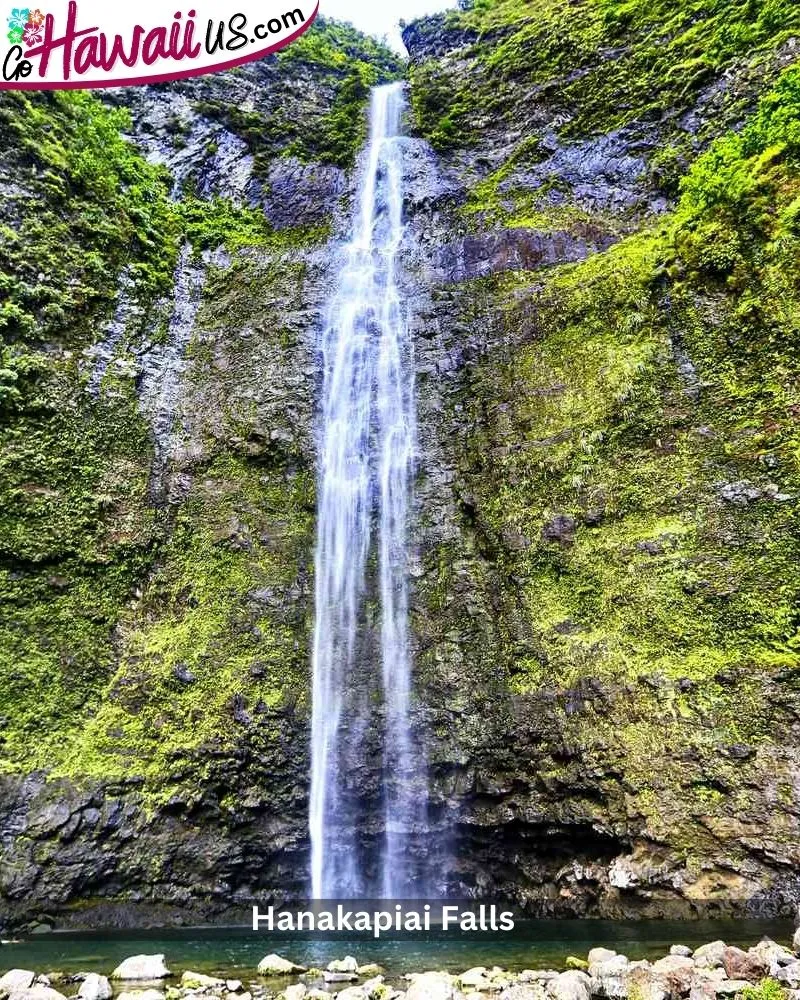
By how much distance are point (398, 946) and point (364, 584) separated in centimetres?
539

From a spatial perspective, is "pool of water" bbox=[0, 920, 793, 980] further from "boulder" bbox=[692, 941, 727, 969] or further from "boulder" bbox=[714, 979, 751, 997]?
"boulder" bbox=[714, 979, 751, 997]

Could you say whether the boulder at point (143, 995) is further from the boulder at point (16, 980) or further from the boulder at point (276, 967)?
the boulder at point (276, 967)

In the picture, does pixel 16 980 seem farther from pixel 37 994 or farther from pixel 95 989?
pixel 95 989

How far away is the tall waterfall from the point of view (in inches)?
389

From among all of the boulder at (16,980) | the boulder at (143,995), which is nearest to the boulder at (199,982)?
the boulder at (143,995)

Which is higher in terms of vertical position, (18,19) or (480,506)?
(18,19)

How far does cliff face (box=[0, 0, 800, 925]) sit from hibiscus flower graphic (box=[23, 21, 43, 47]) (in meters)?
1.24

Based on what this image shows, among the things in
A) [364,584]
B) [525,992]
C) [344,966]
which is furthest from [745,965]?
[364,584]

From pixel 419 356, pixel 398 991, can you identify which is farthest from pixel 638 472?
pixel 398 991

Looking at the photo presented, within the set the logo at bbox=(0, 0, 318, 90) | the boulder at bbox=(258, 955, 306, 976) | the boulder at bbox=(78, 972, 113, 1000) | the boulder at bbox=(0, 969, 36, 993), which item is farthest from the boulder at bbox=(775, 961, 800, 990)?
the logo at bbox=(0, 0, 318, 90)

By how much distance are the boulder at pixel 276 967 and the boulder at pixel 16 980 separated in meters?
Answer: 1.98

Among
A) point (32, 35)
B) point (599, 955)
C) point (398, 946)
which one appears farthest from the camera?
point (32, 35)

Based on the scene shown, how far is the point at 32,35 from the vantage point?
1365 centimetres

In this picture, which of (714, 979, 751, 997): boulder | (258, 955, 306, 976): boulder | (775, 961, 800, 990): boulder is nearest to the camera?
(714, 979, 751, 997): boulder
